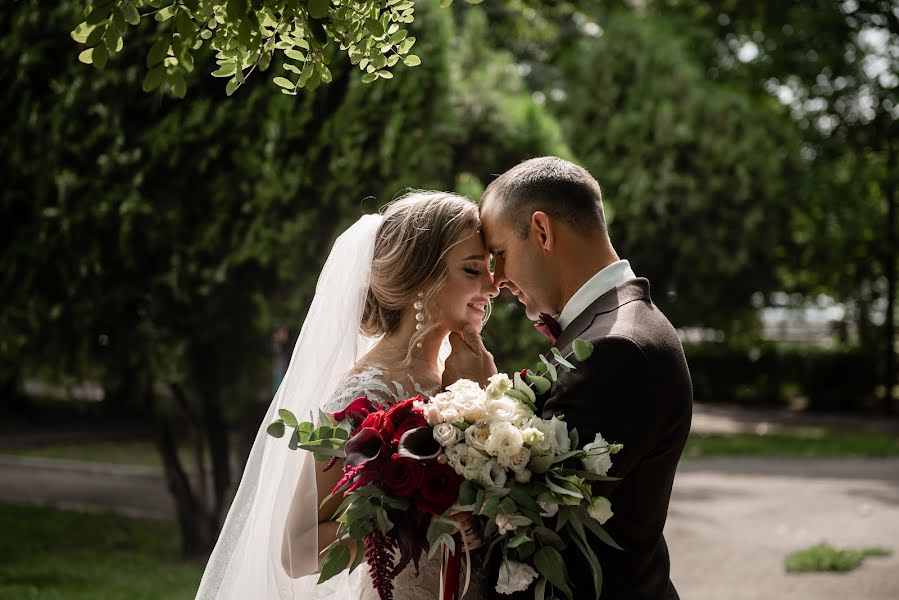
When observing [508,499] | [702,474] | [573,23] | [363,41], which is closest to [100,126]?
[363,41]

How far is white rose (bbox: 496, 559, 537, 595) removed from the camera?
2.63m

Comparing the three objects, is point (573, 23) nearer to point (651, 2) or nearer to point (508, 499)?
point (651, 2)

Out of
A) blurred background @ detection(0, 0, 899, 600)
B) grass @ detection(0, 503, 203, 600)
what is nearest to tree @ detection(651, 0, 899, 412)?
blurred background @ detection(0, 0, 899, 600)

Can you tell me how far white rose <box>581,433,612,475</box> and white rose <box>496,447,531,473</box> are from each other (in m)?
0.16

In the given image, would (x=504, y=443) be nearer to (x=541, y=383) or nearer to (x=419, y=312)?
(x=541, y=383)

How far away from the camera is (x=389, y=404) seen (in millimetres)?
3334

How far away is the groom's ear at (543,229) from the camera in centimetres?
310

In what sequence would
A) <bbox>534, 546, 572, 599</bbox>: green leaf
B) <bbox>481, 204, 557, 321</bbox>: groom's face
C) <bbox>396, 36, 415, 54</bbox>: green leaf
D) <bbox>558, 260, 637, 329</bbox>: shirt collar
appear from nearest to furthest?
<bbox>534, 546, 572, 599</bbox>: green leaf
<bbox>558, 260, 637, 329</bbox>: shirt collar
<bbox>481, 204, 557, 321</bbox>: groom's face
<bbox>396, 36, 415, 54</bbox>: green leaf

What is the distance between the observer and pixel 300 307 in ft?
25.0

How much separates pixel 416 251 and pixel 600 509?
1335mm

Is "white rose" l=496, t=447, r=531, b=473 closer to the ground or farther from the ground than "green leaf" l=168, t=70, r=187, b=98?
closer to the ground

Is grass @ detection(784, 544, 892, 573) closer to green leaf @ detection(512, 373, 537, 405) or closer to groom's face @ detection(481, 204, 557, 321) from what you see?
groom's face @ detection(481, 204, 557, 321)

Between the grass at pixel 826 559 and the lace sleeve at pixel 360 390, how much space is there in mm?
5828

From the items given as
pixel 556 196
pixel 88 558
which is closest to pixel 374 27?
pixel 556 196
